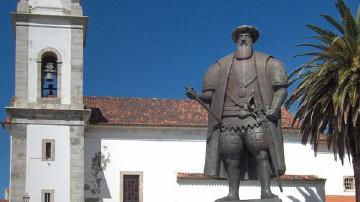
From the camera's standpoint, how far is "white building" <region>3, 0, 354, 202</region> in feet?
111

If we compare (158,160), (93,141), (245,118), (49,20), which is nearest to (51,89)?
(49,20)

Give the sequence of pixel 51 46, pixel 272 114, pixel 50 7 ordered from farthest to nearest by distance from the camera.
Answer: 1. pixel 50 7
2. pixel 51 46
3. pixel 272 114

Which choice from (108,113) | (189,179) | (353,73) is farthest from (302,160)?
(353,73)

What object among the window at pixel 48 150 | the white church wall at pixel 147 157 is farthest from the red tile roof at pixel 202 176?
the window at pixel 48 150

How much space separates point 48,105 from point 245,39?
980 inches

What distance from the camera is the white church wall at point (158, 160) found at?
36.4m

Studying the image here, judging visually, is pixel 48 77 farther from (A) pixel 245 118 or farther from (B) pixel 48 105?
(A) pixel 245 118

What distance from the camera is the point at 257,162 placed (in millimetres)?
9961

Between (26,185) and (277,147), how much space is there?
25.0 m

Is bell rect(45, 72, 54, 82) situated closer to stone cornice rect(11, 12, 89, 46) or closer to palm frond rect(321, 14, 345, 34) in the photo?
stone cornice rect(11, 12, 89, 46)

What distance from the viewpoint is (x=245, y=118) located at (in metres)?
9.91

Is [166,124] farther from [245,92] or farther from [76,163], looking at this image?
[245,92]

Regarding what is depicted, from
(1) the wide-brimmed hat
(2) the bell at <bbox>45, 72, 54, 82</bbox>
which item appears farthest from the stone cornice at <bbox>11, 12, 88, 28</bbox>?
(1) the wide-brimmed hat

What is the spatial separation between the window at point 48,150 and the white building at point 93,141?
43 millimetres
